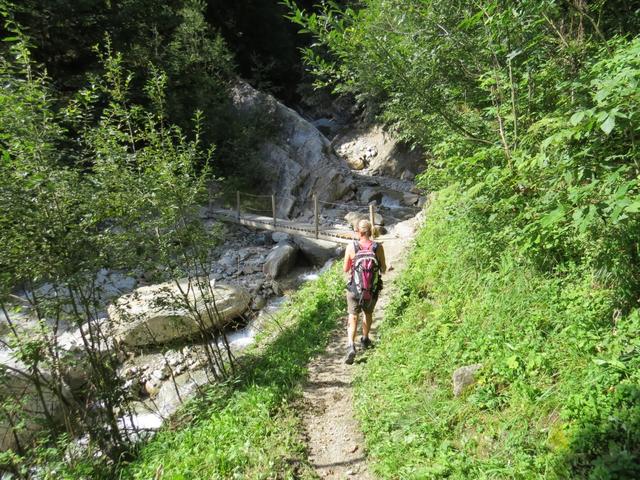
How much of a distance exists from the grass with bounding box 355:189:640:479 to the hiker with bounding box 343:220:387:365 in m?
→ 0.55

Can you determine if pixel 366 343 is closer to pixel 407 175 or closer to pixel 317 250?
pixel 317 250

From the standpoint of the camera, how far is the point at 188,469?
3561 mm

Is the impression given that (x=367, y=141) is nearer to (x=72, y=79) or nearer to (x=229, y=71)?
(x=229, y=71)

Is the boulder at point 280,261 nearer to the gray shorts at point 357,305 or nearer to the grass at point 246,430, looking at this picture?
the grass at point 246,430

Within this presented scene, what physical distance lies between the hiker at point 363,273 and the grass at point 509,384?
55cm

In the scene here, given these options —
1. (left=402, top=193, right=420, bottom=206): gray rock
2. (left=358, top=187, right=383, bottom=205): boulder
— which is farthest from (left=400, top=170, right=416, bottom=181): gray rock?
(left=358, top=187, right=383, bottom=205): boulder

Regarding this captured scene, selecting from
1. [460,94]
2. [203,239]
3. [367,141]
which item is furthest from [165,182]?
[367,141]

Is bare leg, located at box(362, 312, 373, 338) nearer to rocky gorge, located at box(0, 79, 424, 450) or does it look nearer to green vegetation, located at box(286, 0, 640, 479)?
green vegetation, located at box(286, 0, 640, 479)

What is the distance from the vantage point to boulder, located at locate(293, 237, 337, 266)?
12.9m

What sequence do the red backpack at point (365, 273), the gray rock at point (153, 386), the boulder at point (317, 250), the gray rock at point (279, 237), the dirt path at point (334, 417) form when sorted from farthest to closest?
the gray rock at point (279, 237) < the boulder at point (317, 250) < the gray rock at point (153, 386) < the red backpack at point (365, 273) < the dirt path at point (334, 417)

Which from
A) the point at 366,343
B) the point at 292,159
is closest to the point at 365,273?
the point at 366,343

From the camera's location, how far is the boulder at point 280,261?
1238 centimetres

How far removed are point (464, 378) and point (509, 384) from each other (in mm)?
360

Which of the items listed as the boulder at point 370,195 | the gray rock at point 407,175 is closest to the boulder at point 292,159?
the boulder at point 370,195
